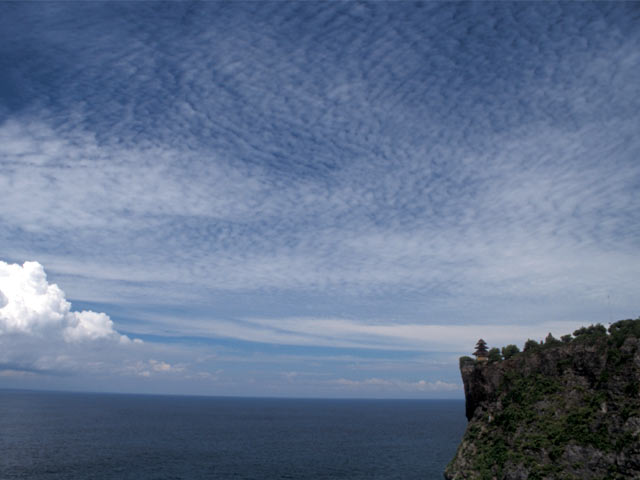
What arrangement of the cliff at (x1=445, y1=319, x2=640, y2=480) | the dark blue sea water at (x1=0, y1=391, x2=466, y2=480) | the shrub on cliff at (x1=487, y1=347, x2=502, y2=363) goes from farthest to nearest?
the dark blue sea water at (x1=0, y1=391, x2=466, y2=480)
the shrub on cliff at (x1=487, y1=347, x2=502, y2=363)
the cliff at (x1=445, y1=319, x2=640, y2=480)

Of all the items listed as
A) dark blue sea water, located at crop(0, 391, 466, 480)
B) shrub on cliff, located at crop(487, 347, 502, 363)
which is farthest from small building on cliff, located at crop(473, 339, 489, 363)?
dark blue sea water, located at crop(0, 391, 466, 480)

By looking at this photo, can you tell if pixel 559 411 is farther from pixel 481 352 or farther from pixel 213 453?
pixel 213 453

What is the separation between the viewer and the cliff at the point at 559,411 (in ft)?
181

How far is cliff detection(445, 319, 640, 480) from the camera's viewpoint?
181ft

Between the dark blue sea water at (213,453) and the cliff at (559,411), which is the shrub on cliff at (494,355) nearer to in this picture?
the cliff at (559,411)

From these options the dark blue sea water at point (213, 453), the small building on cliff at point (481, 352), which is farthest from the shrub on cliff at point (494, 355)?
the dark blue sea water at point (213, 453)

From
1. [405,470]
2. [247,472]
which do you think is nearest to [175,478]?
[247,472]

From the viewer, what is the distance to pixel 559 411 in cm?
6266

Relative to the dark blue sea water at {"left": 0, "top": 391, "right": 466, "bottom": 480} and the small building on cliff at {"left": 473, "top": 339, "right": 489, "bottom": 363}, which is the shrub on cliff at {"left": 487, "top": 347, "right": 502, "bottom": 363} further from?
the dark blue sea water at {"left": 0, "top": 391, "right": 466, "bottom": 480}

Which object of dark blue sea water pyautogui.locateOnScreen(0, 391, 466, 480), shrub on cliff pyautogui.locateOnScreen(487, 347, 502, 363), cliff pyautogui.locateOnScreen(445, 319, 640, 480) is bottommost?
dark blue sea water pyautogui.locateOnScreen(0, 391, 466, 480)

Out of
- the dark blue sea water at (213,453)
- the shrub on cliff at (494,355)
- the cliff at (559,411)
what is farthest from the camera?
the dark blue sea water at (213,453)

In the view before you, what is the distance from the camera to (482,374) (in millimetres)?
76875

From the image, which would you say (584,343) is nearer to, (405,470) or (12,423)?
(405,470)

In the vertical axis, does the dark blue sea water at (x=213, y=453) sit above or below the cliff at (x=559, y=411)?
below
